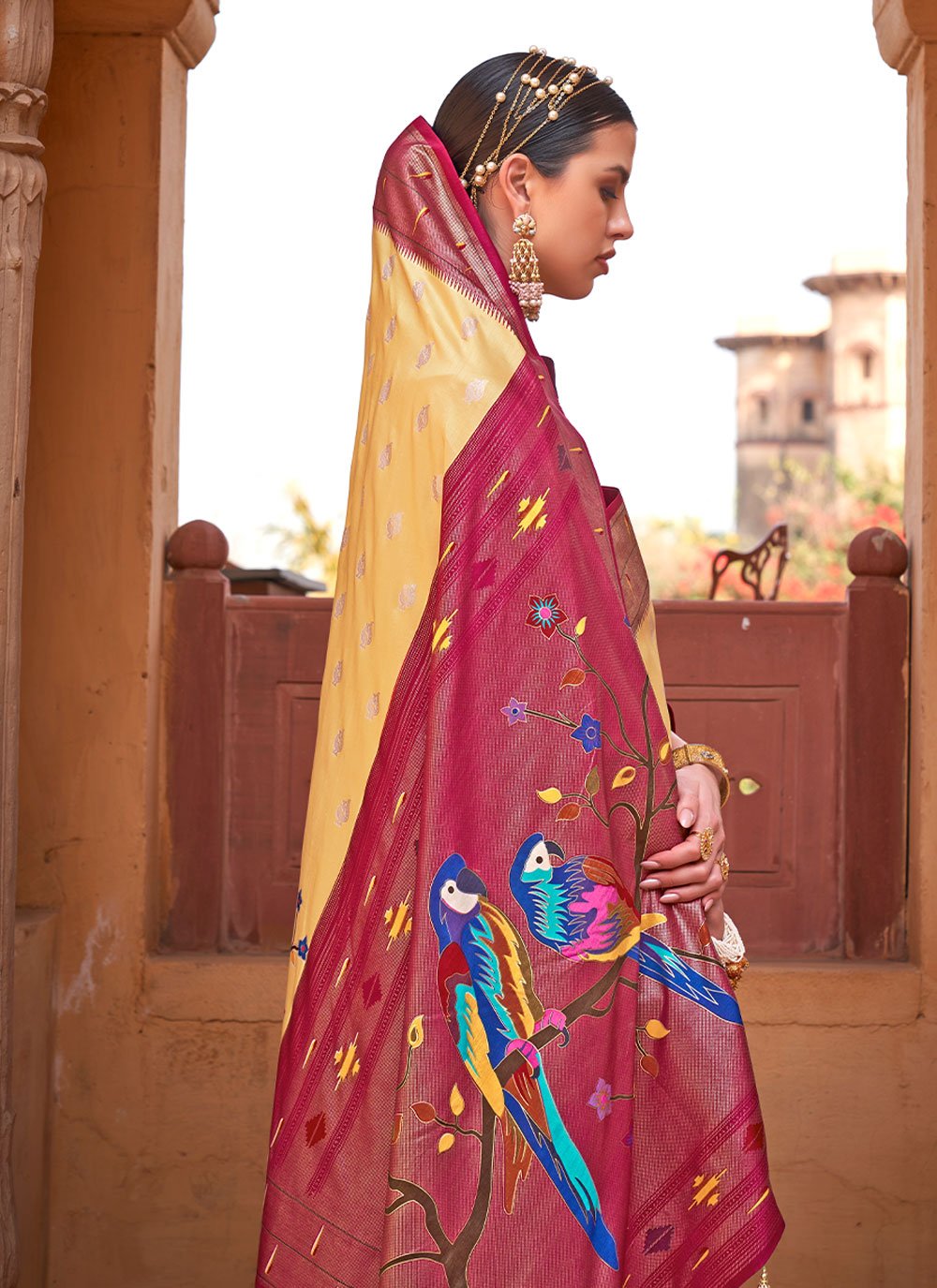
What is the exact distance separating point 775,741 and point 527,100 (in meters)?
1.52

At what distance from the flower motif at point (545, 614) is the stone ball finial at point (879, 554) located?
1444 mm

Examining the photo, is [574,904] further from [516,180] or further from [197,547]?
[197,547]

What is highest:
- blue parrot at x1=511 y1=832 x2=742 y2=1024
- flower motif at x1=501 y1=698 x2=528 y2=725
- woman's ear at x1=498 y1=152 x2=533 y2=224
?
woman's ear at x1=498 y1=152 x2=533 y2=224

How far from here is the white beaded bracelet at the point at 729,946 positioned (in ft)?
4.84

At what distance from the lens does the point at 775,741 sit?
282 centimetres

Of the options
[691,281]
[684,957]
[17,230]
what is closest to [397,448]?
[684,957]

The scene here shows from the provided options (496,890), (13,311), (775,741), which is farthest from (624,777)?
(775,741)

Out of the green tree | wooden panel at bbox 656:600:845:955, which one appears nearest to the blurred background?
the green tree

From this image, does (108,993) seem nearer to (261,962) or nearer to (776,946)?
(261,962)

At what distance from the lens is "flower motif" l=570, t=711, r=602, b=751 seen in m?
1.40

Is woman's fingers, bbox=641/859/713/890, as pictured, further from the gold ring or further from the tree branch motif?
the tree branch motif

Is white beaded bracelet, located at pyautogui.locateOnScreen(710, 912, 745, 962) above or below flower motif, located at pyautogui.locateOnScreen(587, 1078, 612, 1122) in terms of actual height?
above

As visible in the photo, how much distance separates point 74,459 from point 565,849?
1606 millimetres

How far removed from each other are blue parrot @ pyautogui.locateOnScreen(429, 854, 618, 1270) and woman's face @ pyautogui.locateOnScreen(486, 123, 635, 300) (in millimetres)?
615
